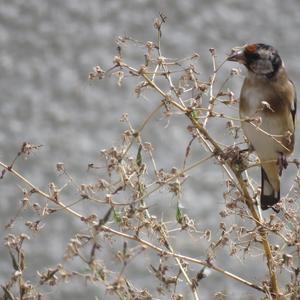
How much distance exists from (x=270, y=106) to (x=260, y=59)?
2.7 inches

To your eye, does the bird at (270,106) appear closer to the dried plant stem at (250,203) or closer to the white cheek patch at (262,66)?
the white cheek patch at (262,66)

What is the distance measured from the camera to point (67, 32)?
184 centimetres

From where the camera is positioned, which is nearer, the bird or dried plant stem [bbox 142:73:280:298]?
dried plant stem [bbox 142:73:280:298]

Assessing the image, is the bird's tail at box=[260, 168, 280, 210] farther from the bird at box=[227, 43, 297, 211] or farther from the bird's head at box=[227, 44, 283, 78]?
the bird's head at box=[227, 44, 283, 78]

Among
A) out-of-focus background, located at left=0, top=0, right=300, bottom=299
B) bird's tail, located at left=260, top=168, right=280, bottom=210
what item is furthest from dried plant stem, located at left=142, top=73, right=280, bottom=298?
out-of-focus background, located at left=0, top=0, right=300, bottom=299

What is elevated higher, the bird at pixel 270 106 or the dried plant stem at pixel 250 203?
the bird at pixel 270 106

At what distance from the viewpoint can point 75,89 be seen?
1.83m

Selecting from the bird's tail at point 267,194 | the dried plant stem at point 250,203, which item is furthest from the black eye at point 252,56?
the dried plant stem at point 250,203

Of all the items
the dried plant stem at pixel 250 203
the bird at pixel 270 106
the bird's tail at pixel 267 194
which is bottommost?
the dried plant stem at pixel 250 203

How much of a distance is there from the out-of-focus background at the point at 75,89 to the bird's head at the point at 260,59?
51 centimetres

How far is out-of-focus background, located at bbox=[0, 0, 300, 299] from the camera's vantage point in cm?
179

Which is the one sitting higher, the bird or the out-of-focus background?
the out-of-focus background

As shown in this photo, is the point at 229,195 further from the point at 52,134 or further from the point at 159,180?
the point at 52,134

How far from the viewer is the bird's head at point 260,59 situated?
121cm
